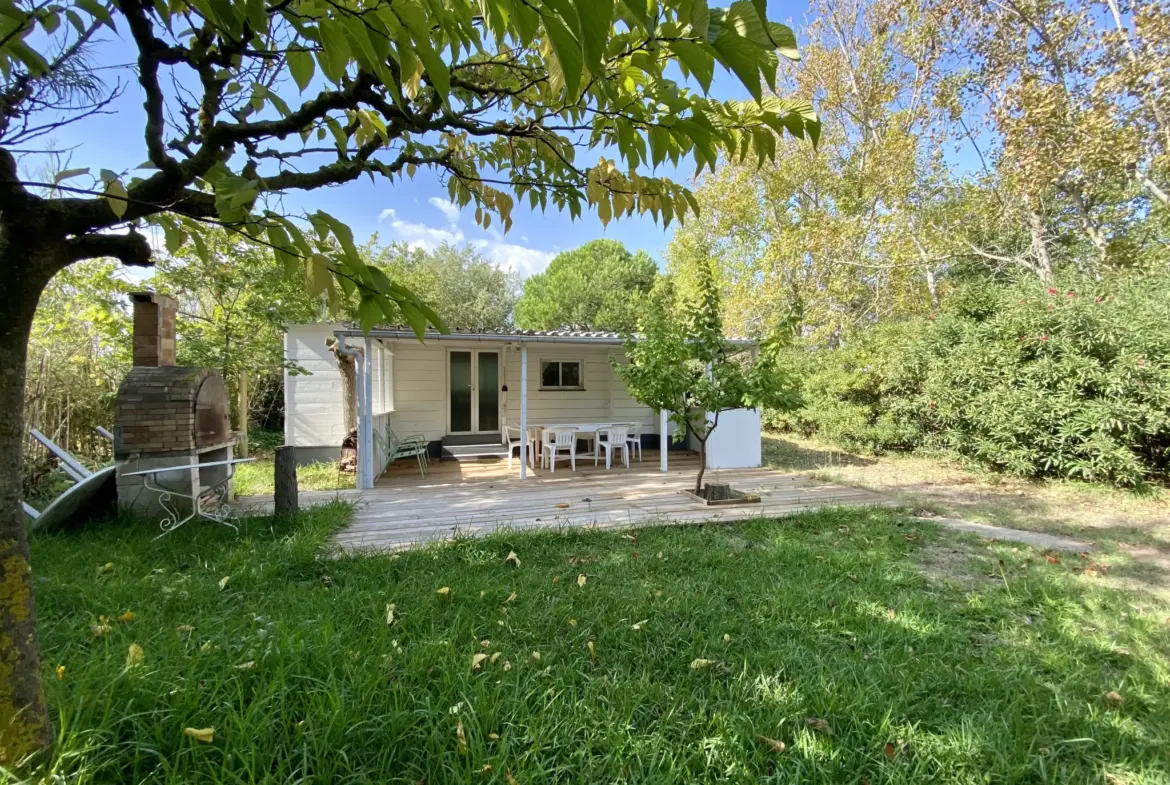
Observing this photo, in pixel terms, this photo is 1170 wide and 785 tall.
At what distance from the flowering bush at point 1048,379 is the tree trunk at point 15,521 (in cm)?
711

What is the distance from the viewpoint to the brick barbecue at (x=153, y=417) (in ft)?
14.5

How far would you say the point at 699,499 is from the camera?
6039 mm

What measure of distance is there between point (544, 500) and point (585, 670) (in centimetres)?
380

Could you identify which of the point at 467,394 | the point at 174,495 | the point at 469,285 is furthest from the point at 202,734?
the point at 469,285

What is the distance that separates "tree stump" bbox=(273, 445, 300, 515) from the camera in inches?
187

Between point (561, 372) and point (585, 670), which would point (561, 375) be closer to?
point (561, 372)

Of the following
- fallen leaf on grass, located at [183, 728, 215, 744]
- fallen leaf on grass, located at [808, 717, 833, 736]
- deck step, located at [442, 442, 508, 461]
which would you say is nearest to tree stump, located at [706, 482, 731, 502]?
fallen leaf on grass, located at [808, 717, 833, 736]

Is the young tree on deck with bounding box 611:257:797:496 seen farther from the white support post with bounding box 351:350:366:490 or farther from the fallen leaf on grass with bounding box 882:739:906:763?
the fallen leaf on grass with bounding box 882:739:906:763

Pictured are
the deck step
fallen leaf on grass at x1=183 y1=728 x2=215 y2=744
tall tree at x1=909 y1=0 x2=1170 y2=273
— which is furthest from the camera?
the deck step

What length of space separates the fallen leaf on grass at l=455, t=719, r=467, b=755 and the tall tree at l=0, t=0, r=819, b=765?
1.18 meters

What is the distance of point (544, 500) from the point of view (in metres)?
6.16

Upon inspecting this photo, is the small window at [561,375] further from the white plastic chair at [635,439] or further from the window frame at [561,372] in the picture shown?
the white plastic chair at [635,439]

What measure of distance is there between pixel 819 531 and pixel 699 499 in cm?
144

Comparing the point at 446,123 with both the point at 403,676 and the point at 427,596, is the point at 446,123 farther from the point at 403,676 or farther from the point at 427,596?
the point at 427,596
